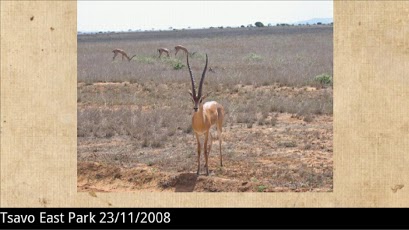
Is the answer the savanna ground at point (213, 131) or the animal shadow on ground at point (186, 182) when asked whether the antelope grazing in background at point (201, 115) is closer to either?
the animal shadow on ground at point (186, 182)

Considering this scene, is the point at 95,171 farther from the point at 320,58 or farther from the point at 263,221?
the point at 320,58

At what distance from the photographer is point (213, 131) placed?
14.3 m

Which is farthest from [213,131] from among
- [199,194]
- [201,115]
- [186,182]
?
[199,194]

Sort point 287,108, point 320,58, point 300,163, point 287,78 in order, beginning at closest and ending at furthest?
point 300,163 → point 287,108 → point 287,78 → point 320,58

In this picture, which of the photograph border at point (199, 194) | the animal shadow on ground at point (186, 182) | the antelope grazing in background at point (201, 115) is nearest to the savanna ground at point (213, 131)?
the animal shadow on ground at point (186, 182)

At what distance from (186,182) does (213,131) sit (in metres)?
4.81

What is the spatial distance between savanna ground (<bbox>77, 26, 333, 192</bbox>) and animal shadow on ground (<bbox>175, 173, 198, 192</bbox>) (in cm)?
2

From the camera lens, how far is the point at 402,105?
537 centimetres

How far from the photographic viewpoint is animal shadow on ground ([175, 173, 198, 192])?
9359 millimetres

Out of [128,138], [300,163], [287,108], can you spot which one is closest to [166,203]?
[300,163]

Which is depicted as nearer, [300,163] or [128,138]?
[300,163]

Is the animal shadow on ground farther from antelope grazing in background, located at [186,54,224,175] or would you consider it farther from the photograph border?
the photograph border

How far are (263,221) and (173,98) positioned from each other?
47.7 feet

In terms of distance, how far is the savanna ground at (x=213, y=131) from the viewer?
9891mm
